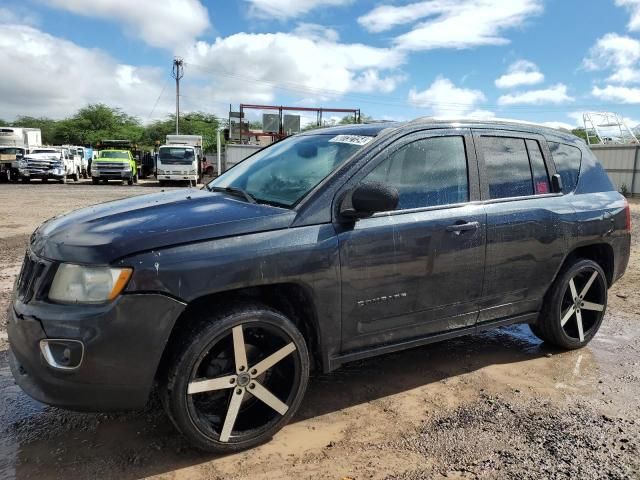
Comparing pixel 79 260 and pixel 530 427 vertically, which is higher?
pixel 79 260

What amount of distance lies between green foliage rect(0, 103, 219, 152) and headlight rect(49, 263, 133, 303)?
60.9 meters

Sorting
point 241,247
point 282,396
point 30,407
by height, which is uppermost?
point 241,247

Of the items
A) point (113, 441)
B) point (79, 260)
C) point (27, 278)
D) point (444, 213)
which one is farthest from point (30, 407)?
point (444, 213)

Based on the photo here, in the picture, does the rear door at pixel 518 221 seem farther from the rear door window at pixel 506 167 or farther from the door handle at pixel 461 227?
the door handle at pixel 461 227

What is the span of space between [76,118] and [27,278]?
71.6 metres

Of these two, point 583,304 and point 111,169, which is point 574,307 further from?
point 111,169

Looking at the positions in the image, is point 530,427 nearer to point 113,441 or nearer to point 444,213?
point 444,213

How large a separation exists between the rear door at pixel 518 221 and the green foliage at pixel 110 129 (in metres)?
59.8

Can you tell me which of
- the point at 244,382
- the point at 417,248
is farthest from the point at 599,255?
the point at 244,382

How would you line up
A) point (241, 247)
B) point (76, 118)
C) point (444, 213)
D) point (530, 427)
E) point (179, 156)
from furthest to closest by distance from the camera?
point (76, 118) < point (179, 156) < point (444, 213) < point (530, 427) < point (241, 247)

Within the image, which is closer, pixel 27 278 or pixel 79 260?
pixel 79 260

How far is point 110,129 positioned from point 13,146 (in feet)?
118

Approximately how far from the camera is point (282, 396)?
299 cm

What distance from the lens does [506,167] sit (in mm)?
3945
